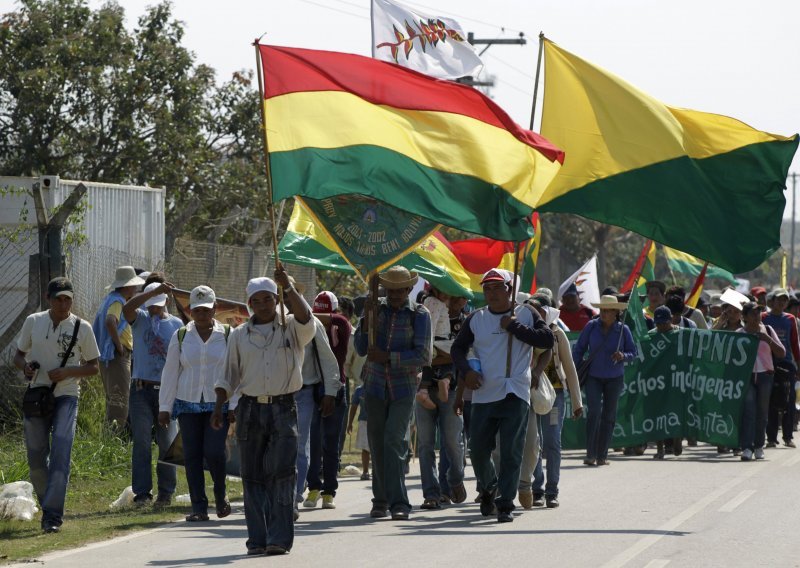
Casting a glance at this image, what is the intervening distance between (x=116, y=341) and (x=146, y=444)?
120cm

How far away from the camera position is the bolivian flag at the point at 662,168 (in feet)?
37.8

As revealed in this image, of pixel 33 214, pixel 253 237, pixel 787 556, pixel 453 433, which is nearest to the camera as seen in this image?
pixel 787 556

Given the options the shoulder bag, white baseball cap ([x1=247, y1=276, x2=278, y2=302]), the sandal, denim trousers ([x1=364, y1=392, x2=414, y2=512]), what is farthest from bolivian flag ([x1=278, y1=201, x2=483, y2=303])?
white baseball cap ([x1=247, y1=276, x2=278, y2=302])

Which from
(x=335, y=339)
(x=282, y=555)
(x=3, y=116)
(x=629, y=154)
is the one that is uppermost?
(x=3, y=116)

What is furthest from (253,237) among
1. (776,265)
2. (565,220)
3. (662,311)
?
(776,265)

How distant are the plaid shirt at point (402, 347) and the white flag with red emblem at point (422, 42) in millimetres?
6654

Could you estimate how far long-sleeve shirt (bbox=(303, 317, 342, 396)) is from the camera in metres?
11.6

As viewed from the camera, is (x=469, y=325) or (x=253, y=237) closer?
(x=469, y=325)

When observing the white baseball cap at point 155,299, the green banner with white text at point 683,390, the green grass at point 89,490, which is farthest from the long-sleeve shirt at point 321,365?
the green banner with white text at point 683,390

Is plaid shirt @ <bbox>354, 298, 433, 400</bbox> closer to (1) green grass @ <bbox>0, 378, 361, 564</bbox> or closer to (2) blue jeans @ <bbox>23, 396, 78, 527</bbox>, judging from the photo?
(1) green grass @ <bbox>0, 378, 361, 564</bbox>

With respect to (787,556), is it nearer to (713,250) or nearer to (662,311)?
(713,250)

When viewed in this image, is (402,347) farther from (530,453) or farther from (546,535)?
(546,535)

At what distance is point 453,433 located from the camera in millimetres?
12359

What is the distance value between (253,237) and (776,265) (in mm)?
86449
